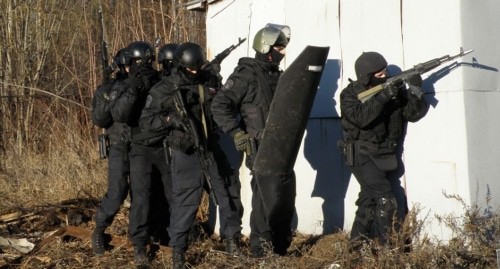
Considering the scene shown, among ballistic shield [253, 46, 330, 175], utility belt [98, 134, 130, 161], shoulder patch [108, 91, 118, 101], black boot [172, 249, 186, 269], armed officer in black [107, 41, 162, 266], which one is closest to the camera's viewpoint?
ballistic shield [253, 46, 330, 175]

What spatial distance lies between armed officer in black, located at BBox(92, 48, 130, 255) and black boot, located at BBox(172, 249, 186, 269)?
1.29 metres

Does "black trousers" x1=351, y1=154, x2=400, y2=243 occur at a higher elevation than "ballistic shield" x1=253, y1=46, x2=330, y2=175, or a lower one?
lower

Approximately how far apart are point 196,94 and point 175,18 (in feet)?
15.8

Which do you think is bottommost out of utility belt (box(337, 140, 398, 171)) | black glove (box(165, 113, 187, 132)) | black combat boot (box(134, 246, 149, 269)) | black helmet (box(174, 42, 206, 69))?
black combat boot (box(134, 246, 149, 269))

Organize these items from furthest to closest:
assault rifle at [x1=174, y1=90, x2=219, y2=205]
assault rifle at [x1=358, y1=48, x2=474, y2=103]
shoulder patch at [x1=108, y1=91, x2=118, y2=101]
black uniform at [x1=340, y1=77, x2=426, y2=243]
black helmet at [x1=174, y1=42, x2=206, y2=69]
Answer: shoulder patch at [x1=108, y1=91, x2=118, y2=101]
black helmet at [x1=174, y1=42, x2=206, y2=69]
assault rifle at [x1=174, y1=90, x2=219, y2=205]
black uniform at [x1=340, y1=77, x2=426, y2=243]
assault rifle at [x1=358, y1=48, x2=474, y2=103]

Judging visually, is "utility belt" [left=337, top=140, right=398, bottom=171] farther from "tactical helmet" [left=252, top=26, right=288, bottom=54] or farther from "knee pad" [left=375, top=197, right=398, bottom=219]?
"tactical helmet" [left=252, top=26, right=288, bottom=54]

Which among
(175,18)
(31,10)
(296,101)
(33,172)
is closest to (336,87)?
(296,101)

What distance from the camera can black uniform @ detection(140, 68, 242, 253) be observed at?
20.3 feet

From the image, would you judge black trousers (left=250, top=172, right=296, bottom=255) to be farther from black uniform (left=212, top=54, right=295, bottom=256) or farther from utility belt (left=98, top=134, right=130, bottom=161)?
utility belt (left=98, top=134, right=130, bottom=161)

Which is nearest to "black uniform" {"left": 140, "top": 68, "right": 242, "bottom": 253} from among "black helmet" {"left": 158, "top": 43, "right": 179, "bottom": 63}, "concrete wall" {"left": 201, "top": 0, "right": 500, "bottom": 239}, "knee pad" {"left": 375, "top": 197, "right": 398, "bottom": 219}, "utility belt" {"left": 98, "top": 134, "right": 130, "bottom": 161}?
"utility belt" {"left": 98, "top": 134, "right": 130, "bottom": 161}

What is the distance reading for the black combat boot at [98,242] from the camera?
7.18 m

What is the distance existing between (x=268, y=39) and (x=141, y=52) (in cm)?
170

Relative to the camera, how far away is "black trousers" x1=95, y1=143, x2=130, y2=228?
725cm

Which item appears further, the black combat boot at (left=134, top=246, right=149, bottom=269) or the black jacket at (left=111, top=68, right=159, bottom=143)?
the black jacket at (left=111, top=68, right=159, bottom=143)
